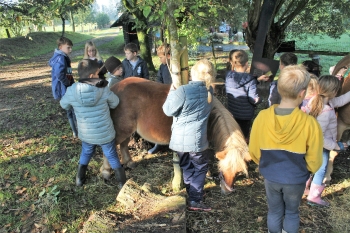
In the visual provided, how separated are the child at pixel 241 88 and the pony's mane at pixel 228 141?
526 millimetres

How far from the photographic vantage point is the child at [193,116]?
8.82 ft

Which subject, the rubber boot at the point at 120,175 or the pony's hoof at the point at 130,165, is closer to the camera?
the rubber boot at the point at 120,175

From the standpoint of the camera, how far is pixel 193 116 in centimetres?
279

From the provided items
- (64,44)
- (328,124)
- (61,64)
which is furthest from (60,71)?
(328,124)

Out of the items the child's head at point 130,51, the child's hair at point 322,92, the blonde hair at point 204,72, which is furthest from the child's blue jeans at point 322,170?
the child's head at point 130,51

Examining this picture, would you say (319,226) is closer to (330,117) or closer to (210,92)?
(330,117)

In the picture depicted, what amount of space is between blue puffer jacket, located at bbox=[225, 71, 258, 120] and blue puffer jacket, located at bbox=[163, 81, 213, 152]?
0.94 meters

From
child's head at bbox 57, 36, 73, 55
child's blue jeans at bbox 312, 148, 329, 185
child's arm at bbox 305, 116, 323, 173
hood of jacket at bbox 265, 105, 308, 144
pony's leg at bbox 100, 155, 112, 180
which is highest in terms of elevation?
child's head at bbox 57, 36, 73, 55

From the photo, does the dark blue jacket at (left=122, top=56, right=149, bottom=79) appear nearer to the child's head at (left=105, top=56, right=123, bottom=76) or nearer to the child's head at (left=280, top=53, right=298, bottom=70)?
the child's head at (left=105, top=56, right=123, bottom=76)

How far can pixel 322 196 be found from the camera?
3.40 meters

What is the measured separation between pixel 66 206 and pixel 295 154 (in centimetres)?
268

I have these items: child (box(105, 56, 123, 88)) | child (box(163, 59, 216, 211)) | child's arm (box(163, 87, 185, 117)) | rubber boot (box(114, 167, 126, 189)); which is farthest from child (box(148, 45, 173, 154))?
child's arm (box(163, 87, 185, 117))

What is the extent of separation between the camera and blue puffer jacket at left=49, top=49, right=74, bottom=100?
435 cm

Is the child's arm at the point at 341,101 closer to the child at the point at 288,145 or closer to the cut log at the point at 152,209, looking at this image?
the child at the point at 288,145
